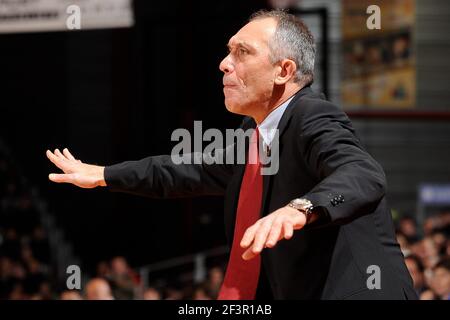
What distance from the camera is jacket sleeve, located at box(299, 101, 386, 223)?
6.33 feet

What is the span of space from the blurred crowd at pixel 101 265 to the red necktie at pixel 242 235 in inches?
126

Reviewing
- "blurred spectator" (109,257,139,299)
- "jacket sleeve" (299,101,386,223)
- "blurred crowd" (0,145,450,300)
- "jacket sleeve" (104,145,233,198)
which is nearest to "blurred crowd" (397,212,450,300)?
"blurred crowd" (0,145,450,300)

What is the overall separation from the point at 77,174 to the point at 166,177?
0.29 meters

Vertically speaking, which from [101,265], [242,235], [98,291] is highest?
[242,235]

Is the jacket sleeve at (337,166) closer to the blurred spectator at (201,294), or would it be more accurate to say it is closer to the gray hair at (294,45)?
the gray hair at (294,45)

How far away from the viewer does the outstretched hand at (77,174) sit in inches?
106

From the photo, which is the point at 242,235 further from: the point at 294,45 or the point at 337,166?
the point at 294,45

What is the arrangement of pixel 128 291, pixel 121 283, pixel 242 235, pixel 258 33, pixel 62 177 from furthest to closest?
1. pixel 121 283
2. pixel 128 291
3. pixel 62 177
4. pixel 258 33
5. pixel 242 235

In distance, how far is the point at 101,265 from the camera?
1016cm

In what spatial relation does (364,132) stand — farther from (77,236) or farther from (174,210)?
(77,236)

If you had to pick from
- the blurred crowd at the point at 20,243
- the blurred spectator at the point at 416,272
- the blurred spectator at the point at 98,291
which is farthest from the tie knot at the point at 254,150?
the blurred crowd at the point at 20,243

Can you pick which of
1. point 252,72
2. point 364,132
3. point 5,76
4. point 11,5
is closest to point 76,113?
point 5,76

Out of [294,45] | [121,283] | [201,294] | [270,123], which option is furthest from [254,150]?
[121,283]

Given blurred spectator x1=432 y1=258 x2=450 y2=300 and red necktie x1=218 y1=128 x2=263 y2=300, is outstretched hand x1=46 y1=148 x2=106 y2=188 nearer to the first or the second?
red necktie x1=218 y1=128 x2=263 y2=300
